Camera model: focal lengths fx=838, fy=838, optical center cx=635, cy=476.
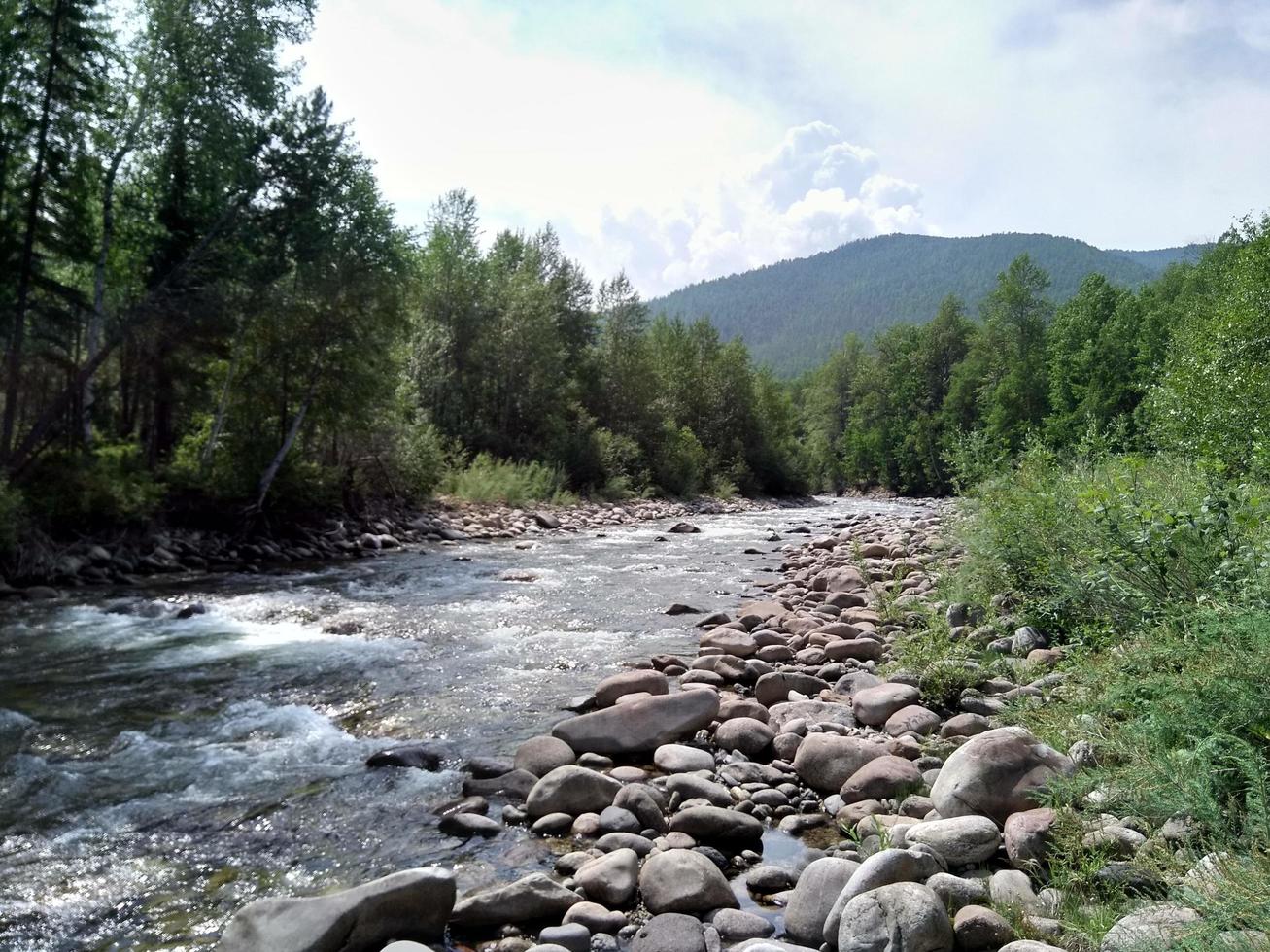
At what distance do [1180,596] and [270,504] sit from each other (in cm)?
1773

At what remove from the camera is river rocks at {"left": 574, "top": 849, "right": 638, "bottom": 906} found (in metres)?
3.97

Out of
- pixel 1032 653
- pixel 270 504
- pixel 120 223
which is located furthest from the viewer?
pixel 270 504

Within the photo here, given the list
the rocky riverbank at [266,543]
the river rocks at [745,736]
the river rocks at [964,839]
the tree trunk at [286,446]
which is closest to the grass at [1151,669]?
the river rocks at [964,839]

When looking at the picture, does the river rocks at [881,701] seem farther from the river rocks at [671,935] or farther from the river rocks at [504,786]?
the river rocks at [671,935]

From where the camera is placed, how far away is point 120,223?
17.3m

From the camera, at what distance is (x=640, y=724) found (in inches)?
243

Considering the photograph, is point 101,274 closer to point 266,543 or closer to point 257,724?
point 266,543

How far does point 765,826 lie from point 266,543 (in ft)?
51.2

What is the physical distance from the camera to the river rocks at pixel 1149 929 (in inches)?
108

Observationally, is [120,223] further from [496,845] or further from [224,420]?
[496,845]

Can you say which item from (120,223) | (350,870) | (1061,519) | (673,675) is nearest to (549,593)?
(673,675)

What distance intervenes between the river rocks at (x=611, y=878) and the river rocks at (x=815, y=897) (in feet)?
2.51

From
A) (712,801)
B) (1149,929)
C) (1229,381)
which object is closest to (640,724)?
(712,801)

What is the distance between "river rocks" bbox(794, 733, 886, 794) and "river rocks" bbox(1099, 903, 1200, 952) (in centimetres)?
220
